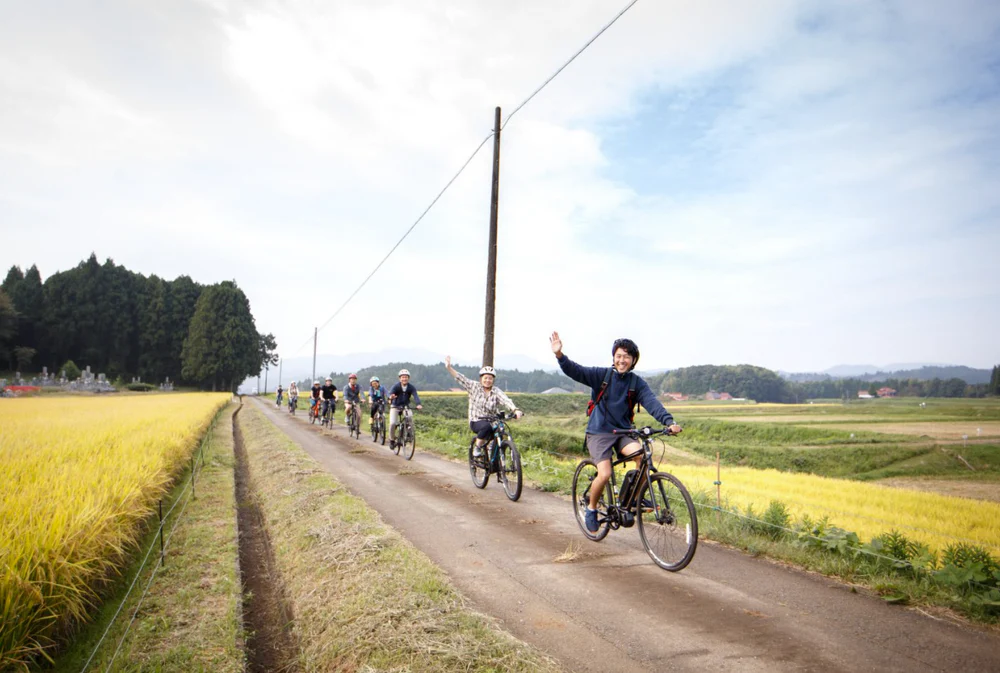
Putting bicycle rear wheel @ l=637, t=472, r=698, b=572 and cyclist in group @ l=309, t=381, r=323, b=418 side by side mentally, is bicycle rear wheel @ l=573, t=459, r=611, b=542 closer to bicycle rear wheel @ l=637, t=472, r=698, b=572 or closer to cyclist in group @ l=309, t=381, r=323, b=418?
bicycle rear wheel @ l=637, t=472, r=698, b=572

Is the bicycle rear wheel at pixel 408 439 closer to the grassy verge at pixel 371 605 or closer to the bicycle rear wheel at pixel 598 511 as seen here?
the grassy verge at pixel 371 605

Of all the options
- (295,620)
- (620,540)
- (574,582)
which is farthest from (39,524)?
(620,540)

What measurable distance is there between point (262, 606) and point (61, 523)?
1.80m

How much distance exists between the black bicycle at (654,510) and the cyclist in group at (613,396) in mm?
153

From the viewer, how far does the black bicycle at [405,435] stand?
47.5 feet

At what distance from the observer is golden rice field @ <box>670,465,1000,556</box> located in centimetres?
1165

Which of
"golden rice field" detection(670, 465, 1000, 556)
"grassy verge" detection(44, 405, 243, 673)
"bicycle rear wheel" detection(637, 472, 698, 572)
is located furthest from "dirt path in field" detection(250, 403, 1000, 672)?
"golden rice field" detection(670, 465, 1000, 556)

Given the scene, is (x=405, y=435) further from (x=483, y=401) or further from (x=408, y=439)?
(x=483, y=401)

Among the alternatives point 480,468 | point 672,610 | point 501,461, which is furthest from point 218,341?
point 672,610

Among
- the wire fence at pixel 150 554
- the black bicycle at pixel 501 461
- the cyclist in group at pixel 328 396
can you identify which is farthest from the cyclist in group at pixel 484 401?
the cyclist in group at pixel 328 396

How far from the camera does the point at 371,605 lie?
438 centimetres

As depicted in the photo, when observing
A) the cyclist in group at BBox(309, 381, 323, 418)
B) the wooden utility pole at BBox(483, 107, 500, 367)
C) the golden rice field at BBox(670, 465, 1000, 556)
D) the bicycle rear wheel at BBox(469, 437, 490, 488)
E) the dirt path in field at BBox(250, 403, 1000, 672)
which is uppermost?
the wooden utility pole at BBox(483, 107, 500, 367)

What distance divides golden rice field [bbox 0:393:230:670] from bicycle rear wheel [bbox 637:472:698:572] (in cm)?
473

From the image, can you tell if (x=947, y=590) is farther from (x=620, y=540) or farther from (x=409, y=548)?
(x=409, y=548)
